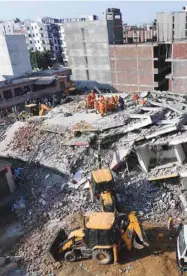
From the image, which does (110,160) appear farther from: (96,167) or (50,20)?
(50,20)

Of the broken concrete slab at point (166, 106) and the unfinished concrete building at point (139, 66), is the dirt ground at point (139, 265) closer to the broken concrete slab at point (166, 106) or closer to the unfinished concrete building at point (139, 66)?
the broken concrete slab at point (166, 106)

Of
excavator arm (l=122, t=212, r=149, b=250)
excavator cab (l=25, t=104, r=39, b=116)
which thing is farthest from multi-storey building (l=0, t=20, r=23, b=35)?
excavator arm (l=122, t=212, r=149, b=250)

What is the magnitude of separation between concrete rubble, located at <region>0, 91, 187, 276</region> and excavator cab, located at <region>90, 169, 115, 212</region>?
4.02 feet

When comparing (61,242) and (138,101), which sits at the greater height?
(138,101)

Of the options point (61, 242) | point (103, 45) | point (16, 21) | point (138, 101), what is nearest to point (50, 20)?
point (16, 21)

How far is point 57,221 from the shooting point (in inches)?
484

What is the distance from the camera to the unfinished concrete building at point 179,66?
1109 inches

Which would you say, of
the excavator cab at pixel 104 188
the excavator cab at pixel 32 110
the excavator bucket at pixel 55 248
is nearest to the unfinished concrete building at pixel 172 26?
the excavator cab at pixel 32 110

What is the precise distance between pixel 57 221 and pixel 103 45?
28.2m

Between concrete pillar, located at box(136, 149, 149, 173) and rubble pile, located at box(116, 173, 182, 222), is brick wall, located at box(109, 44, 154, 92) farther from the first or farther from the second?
rubble pile, located at box(116, 173, 182, 222)

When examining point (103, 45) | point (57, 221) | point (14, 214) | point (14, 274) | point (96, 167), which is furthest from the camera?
point (103, 45)

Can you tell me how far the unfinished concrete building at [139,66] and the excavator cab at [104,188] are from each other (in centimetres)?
2342

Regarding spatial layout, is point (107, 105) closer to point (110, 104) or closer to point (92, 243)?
point (110, 104)

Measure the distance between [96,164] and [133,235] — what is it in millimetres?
5800
